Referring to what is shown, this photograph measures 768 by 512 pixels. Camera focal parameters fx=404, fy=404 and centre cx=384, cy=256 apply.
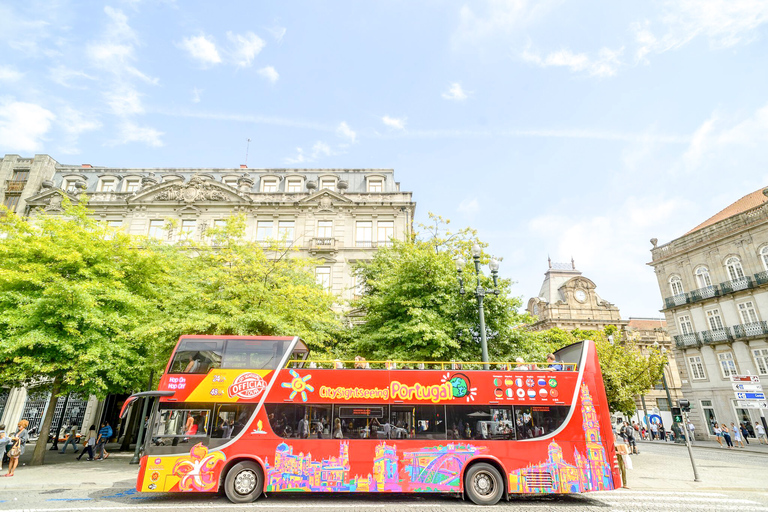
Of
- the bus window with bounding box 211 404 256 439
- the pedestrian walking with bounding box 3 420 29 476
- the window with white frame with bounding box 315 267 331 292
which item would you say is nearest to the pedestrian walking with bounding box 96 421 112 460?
the pedestrian walking with bounding box 3 420 29 476

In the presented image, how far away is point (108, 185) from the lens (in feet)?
109

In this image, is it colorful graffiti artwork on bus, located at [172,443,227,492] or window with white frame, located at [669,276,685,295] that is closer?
colorful graffiti artwork on bus, located at [172,443,227,492]

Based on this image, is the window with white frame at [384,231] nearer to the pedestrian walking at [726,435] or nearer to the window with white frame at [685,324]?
the window with white frame at [685,324]

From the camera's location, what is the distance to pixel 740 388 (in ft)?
58.7

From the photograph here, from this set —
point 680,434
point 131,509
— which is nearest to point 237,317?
point 131,509

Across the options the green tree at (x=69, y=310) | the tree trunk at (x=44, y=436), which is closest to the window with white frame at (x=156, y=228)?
the green tree at (x=69, y=310)

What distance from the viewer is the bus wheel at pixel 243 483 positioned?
1012cm

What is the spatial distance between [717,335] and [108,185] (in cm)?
4885

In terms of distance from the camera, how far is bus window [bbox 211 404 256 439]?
10.2 meters

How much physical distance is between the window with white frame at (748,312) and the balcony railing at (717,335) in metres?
1.20

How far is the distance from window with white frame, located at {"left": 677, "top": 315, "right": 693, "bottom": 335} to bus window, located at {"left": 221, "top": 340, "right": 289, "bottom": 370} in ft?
114

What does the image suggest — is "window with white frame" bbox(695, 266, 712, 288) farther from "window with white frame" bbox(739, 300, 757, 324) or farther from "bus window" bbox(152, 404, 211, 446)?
"bus window" bbox(152, 404, 211, 446)

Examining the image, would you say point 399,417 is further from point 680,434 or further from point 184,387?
point 680,434

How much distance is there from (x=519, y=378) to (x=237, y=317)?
10.5 m
